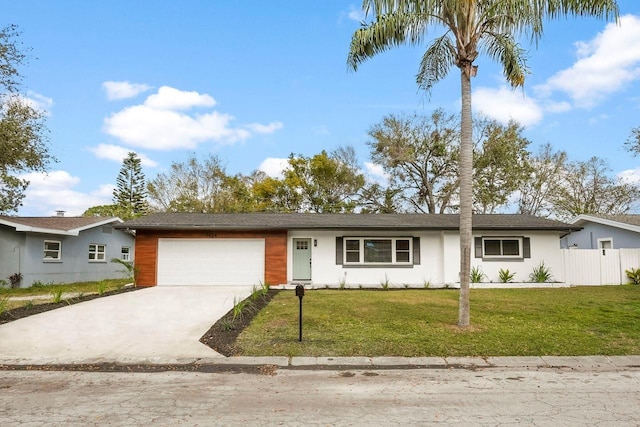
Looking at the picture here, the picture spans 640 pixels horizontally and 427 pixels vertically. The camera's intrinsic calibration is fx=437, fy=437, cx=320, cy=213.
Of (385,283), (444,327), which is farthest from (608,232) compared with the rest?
(444,327)

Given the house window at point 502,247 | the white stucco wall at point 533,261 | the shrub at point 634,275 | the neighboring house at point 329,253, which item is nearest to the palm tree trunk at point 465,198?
the neighboring house at point 329,253

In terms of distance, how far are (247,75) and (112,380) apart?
12909mm

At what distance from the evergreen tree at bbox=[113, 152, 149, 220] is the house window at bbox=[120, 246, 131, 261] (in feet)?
52.5

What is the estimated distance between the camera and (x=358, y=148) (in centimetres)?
3584

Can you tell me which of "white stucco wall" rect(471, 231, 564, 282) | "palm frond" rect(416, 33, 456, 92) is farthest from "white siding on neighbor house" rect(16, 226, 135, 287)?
"white stucco wall" rect(471, 231, 564, 282)

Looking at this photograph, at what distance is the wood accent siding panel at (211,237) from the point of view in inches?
675

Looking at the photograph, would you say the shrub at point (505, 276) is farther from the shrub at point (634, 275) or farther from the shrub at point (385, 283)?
the shrub at point (634, 275)

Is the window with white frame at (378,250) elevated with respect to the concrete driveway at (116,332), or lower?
elevated

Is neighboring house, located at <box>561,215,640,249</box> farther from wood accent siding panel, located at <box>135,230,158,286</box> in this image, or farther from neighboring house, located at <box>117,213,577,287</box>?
wood accent siding panel, located at <box>135,230,158,286</box>

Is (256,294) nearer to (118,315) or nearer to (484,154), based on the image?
(118,315)

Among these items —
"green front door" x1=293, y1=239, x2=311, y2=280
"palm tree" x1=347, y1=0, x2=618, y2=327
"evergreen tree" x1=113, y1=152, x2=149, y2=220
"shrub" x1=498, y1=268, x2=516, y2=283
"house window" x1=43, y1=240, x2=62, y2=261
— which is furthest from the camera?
"evergreen tree" x1=113, y1=152, x2=149, y2=220

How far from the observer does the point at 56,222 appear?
72.7 feet

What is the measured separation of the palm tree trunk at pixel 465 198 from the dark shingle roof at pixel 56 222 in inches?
686

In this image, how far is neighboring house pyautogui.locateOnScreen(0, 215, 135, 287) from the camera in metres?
18.4
